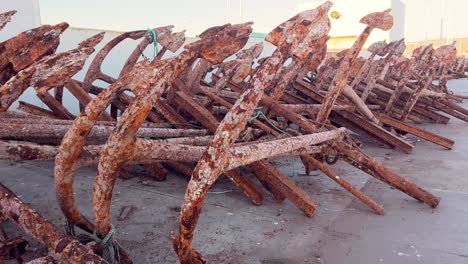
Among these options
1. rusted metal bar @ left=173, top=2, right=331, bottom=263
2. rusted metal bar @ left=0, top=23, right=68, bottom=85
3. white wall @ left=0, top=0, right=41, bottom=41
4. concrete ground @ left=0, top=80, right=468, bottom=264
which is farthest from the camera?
white wall @ left=0, top=0, right=41, bottom=41

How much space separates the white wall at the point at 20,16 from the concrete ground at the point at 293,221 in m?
2.17

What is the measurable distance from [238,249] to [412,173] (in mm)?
2351

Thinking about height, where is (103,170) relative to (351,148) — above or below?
above

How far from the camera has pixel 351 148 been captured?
304 cm

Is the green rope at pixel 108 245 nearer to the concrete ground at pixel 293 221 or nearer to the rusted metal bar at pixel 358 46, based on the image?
the concrete ground at pixel 293 221

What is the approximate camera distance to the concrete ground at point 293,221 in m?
2.38

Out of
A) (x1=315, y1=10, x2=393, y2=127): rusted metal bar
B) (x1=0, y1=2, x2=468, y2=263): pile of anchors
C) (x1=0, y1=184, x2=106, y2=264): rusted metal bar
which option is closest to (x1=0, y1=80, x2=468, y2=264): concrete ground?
(x1=0, y1=2, x2=468, y2=263): pile of anchors

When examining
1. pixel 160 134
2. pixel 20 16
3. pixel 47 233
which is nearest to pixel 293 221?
pixel 160 134

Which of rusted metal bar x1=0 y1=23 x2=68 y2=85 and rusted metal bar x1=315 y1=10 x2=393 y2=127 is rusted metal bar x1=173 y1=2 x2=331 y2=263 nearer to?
rusted metal bar x1=0 y1=23 x2=68 y2=85

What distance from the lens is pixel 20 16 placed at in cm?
541

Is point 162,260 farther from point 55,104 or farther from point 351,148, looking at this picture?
point 55,104

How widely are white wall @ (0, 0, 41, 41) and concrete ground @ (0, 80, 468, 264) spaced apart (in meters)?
2.17

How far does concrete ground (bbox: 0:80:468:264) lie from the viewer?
2.38 metres

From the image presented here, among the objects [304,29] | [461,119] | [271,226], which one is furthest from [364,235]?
[461,119]
